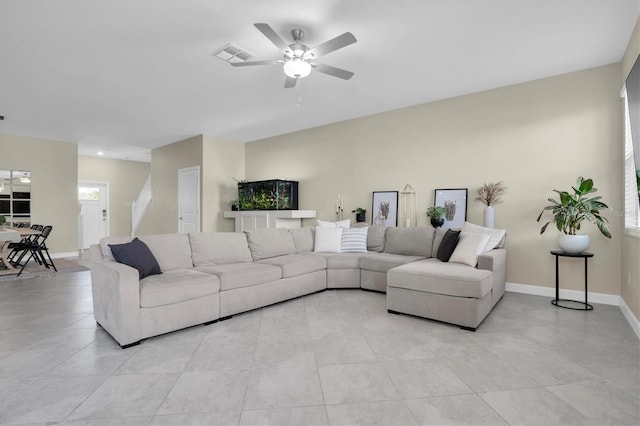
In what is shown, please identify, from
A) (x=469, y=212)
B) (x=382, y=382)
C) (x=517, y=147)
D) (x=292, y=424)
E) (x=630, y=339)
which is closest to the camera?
(x=292, y=424)

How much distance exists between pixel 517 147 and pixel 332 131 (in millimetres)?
3074

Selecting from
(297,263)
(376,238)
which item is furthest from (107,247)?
(376,238)

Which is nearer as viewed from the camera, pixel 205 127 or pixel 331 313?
pixel 331 313

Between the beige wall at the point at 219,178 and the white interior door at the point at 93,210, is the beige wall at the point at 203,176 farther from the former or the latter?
the white interior door at the point at 93,210

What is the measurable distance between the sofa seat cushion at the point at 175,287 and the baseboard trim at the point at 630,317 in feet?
12.1

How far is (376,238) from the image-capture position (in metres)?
4.91

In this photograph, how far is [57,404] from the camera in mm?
1793

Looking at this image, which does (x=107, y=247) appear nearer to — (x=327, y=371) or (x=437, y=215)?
(x=327, y=371)

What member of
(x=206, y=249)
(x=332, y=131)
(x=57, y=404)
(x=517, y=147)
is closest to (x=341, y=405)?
(x=57, y=404)

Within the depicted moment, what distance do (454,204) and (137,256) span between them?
3997mm

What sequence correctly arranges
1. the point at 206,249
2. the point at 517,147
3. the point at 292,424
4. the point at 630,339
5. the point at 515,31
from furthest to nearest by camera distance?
the point at 517,147
the point at 206,249
the point at 515,31
the point at 630,339
the point at 292,424

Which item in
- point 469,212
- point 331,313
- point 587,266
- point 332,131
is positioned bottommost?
point 331,313

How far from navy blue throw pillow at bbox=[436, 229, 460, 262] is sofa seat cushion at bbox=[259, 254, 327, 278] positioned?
1.47 meters

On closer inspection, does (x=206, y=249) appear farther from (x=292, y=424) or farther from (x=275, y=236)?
(x=292, y=424)
